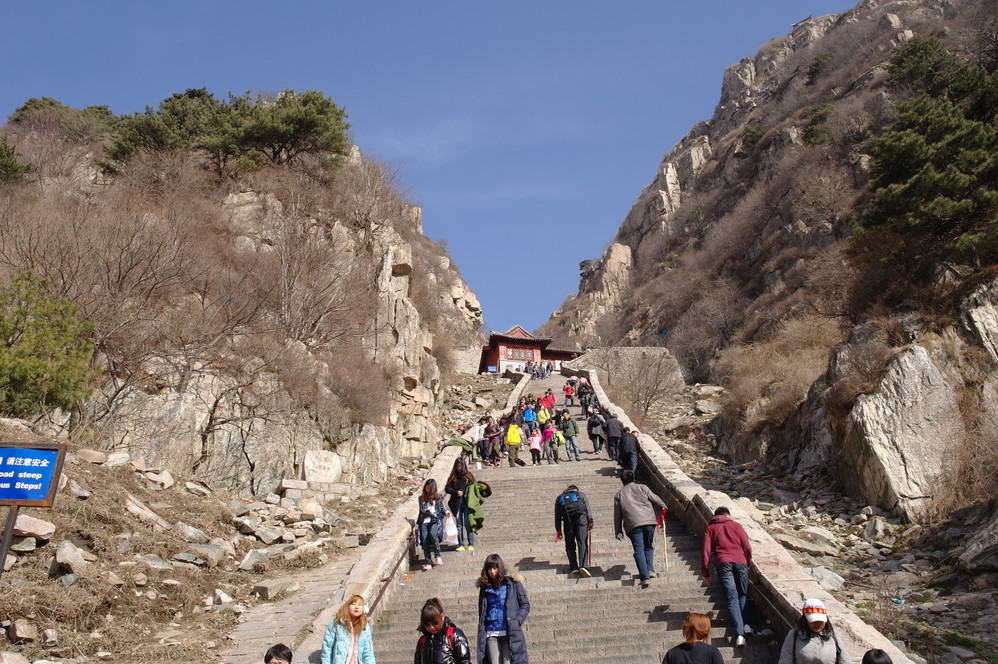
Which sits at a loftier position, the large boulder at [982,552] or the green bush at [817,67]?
the green bush at [817,67]

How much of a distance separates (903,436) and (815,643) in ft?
34.2

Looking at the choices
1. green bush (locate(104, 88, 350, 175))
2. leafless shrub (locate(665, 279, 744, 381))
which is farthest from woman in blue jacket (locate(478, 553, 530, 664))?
leafless shrub (locate(665, 279, 744, 381))

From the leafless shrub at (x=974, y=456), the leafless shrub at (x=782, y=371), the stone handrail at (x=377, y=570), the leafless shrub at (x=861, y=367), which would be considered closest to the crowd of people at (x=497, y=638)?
the stone handrail at (x=377, y=570)

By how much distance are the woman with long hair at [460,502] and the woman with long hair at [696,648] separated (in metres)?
5.67

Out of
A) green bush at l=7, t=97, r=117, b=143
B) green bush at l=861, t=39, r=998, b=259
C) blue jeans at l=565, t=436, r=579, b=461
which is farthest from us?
green bush at l=7, t=97, r=117, b=143

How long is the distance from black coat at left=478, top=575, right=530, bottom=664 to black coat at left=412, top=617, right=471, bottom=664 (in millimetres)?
555

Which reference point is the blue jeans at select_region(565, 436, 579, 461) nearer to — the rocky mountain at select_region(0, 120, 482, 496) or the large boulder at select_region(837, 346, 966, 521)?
the rocky mountain at select_region(0, 120, 482, 496)

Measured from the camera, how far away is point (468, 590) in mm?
8328

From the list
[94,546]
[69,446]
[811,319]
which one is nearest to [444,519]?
[94,546]

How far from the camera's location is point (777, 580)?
274 inches

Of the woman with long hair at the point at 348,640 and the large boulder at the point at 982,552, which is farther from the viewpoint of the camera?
the large boulder at the point at 982,552

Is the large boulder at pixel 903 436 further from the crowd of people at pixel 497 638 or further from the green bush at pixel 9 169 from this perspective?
the green bush at pixel 9 169

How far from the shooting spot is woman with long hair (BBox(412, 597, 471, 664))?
5.34m

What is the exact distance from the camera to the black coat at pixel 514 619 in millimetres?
5848
